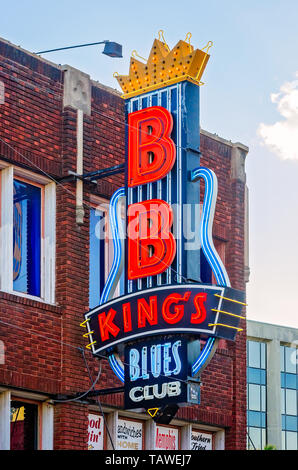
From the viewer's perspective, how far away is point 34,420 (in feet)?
69.5

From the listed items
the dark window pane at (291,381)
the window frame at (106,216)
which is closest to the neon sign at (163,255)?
the window frame at (106,216)

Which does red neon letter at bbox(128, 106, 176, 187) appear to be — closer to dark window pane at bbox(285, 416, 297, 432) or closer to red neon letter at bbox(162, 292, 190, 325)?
red neon letter at bbox(162, 292, 190, 325)

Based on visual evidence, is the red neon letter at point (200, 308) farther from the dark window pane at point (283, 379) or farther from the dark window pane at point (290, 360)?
the dark window pane at point (283, 379)

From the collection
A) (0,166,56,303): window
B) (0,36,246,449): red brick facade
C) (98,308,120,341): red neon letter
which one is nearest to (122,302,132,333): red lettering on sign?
(98,308,120,341): red neon letter

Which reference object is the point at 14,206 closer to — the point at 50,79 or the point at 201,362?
the point at 50,79

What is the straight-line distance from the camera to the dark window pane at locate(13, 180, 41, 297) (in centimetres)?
2148

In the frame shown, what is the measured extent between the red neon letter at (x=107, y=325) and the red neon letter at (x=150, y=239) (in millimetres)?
731

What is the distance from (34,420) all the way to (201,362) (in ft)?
10.3

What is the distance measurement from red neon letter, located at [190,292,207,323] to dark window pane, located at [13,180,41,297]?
313 centimetres

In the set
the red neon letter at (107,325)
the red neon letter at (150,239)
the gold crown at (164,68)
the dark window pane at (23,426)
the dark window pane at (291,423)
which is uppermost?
the gold crown at (164,68)

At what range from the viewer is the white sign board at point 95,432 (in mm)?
22016

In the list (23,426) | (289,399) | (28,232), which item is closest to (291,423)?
(289,399)

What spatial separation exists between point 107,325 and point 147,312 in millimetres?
848
